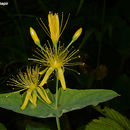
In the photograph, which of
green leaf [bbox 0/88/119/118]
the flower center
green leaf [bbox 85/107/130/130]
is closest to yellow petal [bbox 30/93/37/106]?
green leaf [bbox 0/88/119/118]

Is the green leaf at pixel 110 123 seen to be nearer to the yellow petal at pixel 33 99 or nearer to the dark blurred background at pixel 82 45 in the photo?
the dark blurred background at pixel 82 45

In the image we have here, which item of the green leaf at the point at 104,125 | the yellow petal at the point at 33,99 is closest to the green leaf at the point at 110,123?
the green leaf at the point at 104,125

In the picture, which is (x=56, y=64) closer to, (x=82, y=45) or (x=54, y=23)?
(x=54, y=23)

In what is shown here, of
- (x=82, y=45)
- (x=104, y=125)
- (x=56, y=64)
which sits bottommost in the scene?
(x=104, y=125)

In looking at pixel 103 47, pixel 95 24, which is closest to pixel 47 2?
pixel 95 24

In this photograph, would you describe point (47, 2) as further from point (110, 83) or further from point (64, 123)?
point (64, 123)

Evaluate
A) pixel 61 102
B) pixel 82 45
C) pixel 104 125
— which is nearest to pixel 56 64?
pixel 61 102
